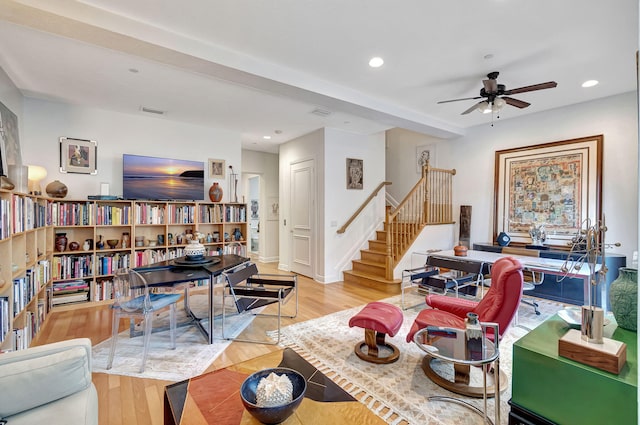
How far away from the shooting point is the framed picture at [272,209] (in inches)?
302

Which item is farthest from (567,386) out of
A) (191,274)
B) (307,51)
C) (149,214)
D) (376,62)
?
(149,214)

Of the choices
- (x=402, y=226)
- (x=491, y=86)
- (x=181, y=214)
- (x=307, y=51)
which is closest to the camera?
(x=307, y=51)

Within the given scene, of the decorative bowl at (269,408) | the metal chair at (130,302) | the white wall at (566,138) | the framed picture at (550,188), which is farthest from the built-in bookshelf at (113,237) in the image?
the framed picture at (550,188)

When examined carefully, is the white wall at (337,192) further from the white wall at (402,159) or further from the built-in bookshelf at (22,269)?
the built-in bookshelf at (22,269)

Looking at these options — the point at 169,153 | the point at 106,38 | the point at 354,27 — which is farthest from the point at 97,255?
the point at 354,27

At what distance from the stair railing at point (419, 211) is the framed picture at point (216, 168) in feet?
10.3

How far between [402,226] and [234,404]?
4.61 metres

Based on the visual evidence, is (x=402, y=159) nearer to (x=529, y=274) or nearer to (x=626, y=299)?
(x=529, y=274)

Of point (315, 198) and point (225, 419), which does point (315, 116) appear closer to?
point (315, 198)

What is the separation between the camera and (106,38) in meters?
2.40

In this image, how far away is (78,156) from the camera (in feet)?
13.6

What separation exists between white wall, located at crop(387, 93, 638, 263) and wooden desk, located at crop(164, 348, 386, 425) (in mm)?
4855

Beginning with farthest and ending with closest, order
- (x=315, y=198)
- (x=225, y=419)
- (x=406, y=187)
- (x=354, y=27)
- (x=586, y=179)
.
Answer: (x=406, y=187)
(x=315, y=198)
(x=586, y=179)
(x=354, y=27)
(x=225, y=419)

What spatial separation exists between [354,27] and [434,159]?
4509 mm
